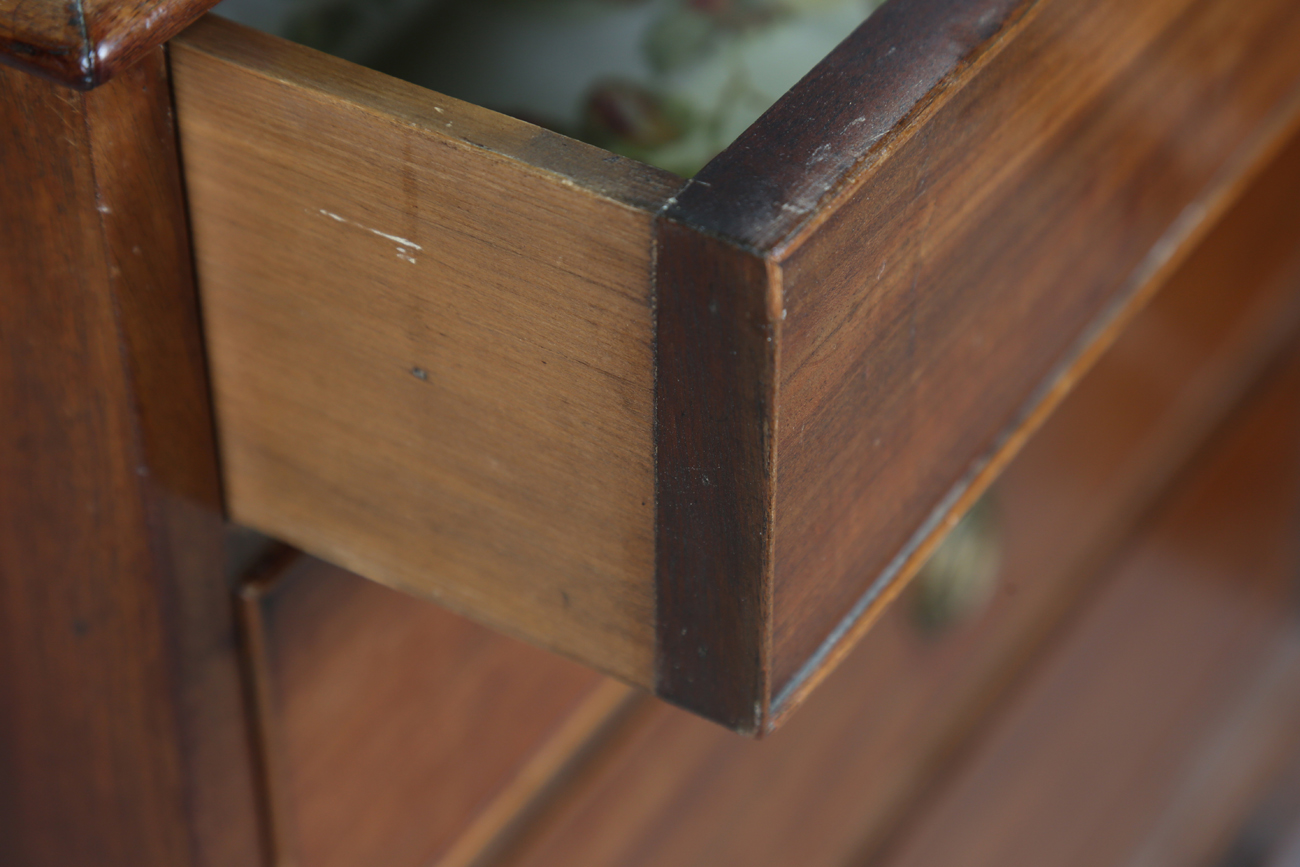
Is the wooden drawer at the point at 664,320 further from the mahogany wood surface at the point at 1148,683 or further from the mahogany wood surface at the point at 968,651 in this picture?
the mahogany wood surface at the point at 1148,683

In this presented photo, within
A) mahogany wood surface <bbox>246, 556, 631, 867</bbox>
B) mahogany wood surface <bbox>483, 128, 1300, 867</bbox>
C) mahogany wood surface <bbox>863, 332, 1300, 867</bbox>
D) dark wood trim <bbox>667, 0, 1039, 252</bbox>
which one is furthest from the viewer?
mahogany wood surface <bbox>863, 332, 1300, 867</bbox>

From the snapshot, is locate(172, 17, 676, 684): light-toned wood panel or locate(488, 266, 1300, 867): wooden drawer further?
locate(488, 266, 1300, 867): wooden drawer

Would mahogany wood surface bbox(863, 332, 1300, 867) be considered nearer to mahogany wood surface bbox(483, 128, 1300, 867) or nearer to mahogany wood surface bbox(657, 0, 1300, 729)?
mahogany wood surface bbox(483, 128, 1300, 867)

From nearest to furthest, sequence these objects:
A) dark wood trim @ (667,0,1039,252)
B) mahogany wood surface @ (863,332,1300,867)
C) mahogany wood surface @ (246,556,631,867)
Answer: dark wood trim @ (667,0,1039,252) < mahogany wood surface @ (246,556,631,867) < mahogany wood surface @ (863,332,1300,867)

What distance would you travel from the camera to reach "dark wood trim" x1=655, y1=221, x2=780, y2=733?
0.75 feet

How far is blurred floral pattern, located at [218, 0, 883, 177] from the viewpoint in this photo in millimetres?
454

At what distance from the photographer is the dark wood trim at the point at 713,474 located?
0.23 metres

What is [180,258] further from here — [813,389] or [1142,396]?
[1142,396]

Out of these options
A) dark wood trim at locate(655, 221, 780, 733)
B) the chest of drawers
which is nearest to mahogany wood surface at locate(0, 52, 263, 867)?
the chest of drawers

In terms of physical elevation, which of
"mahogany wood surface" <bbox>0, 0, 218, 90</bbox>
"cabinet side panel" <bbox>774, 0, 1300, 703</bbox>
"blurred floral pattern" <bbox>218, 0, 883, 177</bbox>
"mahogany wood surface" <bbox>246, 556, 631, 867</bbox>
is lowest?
"mahogany wood surface" <bbox>246, 556, 631, 867</bbox>

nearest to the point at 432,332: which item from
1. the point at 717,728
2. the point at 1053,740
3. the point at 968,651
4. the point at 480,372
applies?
the point at 480,372

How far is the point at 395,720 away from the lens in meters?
0.41

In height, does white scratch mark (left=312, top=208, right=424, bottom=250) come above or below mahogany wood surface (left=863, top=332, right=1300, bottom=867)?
above

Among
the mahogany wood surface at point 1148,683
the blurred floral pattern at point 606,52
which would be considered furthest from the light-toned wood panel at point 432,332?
the mahogany wood surface at point 1148,683
